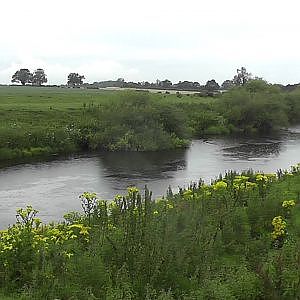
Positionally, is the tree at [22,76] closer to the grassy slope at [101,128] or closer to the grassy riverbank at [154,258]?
the grassy slope at [101,128]

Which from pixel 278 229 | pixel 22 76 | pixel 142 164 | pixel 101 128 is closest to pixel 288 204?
pixel 278 229

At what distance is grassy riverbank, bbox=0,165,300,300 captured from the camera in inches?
279

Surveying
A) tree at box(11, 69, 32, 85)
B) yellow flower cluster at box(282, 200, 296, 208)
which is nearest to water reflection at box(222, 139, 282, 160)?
yellow flower cluster at box(282, 200, 296, 208)

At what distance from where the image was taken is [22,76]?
122 metres

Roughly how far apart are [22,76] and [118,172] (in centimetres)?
10079

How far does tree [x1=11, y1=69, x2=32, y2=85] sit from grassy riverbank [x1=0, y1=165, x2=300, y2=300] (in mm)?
117383

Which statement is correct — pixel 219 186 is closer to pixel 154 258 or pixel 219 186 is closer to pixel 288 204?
pixel 288 204

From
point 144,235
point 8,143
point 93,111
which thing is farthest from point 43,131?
point 144,235

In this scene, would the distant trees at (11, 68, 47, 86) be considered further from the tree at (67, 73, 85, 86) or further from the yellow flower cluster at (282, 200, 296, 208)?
the yellow flower cluster at (282, 200, 296, 208)

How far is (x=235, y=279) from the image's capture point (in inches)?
288

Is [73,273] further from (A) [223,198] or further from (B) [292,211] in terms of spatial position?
(B) [292,211]

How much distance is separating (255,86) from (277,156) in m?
27.4

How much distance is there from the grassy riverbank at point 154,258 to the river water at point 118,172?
27.8 ft

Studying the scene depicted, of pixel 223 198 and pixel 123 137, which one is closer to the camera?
pixel 223 198
